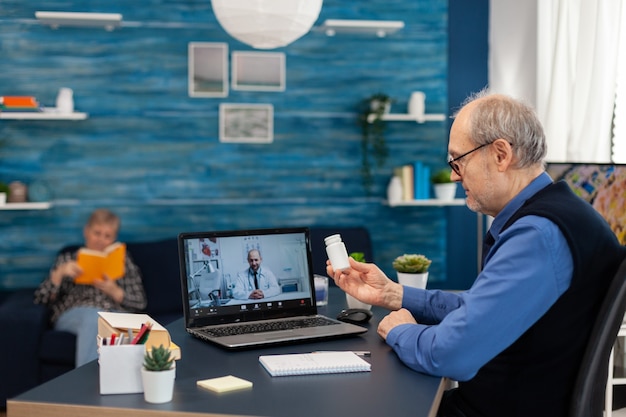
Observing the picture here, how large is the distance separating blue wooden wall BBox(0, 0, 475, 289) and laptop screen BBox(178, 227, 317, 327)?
2.49 meters

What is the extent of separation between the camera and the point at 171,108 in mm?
4926

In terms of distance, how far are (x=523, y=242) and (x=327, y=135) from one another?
3289 mm

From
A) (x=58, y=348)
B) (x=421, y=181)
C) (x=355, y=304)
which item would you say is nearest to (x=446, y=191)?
(x=421, y=181)

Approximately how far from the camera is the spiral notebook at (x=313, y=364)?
1.89 m

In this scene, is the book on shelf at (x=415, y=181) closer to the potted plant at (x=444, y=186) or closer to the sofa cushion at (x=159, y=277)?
the potted plant at (x=444, y=186)

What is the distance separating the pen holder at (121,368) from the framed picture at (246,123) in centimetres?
329

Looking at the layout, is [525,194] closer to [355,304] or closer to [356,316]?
[356,316]

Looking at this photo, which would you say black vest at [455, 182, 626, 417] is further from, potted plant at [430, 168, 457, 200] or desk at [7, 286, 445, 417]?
potted plant at [430, 168, 457, 200]

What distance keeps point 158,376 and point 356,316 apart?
100 cm

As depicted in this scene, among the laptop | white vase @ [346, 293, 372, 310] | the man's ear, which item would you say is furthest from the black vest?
white vase @ [346, 293, 372, 310]

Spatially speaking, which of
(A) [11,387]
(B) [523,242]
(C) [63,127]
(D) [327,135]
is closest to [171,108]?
(C) [63,127]

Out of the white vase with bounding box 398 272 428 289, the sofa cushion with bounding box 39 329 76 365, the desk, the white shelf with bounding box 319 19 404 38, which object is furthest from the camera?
the white shelf with bounding box 319 19 404 38

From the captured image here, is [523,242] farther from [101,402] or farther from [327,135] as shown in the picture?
[327,135]

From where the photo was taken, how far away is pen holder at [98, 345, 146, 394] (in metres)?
1.72
